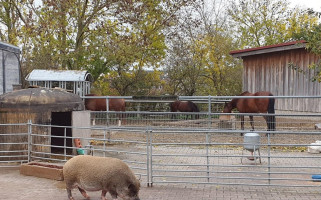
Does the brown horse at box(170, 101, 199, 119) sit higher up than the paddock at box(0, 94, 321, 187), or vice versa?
the brown horse at box(170, 101, 199, 119)

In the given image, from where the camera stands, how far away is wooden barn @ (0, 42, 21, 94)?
46.4 ft

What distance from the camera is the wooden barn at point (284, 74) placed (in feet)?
55.5

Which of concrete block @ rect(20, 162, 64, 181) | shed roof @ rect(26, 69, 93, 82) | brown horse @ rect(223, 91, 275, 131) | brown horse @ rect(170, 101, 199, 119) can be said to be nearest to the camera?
concrete block @ rect(20, 162, 64, 181)

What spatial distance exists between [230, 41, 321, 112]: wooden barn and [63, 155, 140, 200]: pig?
11.4 meters

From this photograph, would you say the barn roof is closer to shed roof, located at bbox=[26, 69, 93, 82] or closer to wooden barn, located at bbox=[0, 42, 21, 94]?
shed roof, located at bbox=[26, 69, 93, 82]

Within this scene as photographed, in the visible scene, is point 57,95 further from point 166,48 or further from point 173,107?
point 166,48

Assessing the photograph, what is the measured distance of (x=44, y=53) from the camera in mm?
23219

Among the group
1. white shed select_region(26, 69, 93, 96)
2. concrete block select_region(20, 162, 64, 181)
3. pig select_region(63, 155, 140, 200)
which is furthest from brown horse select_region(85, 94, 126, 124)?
pig select_region(63, 155, 140, 200)

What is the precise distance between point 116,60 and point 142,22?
9.27 feet

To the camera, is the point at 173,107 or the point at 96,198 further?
the point at 173,107

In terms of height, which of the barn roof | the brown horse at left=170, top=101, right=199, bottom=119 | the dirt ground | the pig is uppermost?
the barn roof

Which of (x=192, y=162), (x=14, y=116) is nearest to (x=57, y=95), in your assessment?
(x=14, y=116)

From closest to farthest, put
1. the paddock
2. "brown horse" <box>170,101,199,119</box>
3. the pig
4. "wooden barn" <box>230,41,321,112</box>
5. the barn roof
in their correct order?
the pig, the paddock, "wooden barn" <box>230,41,321,112</box>, the barn roof, "brown horse" <box>170,101,199,119</box>

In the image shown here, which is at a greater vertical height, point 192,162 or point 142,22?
point 142,22
